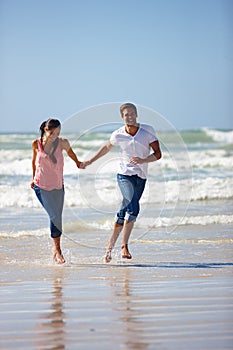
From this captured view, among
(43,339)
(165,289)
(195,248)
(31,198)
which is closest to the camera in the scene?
(43,339)

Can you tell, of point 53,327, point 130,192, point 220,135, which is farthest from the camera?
point 220,135

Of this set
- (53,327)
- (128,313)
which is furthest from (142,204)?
(53,327)

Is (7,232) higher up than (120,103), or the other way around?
(120,103)

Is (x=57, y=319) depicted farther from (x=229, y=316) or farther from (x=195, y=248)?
(x=195, y=248)

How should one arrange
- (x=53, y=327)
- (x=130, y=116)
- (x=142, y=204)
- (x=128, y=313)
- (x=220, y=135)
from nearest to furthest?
1. (x=53, y=327)
2. (x=128, y=313)
3. (x=130, y=116)
4. (x=142, y=204)
5. (x=220, y=135)

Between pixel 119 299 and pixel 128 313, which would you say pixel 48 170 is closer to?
pixel 119 299

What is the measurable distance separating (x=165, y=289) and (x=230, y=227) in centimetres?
449

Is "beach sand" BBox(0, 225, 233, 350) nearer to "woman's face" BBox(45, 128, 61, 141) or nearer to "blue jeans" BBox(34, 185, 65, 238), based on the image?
"blue jeans" BBox(34, 185, 65, 238)

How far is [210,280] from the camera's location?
6.19 m

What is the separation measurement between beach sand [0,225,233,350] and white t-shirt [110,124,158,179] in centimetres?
89

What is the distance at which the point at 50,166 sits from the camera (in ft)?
23.9

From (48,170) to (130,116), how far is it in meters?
0.92

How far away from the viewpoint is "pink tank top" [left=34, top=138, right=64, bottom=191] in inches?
287

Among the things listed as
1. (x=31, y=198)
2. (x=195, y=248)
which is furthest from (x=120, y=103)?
(x=31, y=198)
